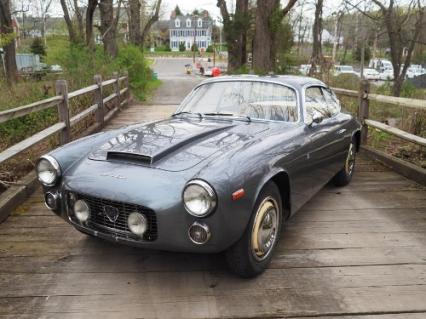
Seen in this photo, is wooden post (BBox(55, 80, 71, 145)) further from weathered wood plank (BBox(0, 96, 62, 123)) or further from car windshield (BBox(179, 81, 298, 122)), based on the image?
car windshield (BBox(179, 81, 298, 122))

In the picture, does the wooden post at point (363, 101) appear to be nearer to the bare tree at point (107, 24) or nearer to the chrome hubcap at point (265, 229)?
the chrome hubcap at point (265, 229)

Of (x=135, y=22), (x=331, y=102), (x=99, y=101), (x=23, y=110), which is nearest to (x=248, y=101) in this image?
(x=331, y=102)

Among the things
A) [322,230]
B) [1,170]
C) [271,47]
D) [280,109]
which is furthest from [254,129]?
[271,47]

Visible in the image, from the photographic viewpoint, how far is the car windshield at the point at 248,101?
4207 millimetres

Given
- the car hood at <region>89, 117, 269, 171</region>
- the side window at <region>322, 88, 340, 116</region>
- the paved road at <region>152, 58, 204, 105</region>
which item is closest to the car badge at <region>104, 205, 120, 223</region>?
the car hood at <region>89, 117, 269, 171</region>

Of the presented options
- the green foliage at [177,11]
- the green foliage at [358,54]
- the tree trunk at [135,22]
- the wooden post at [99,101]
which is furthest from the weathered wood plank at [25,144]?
the green foliage at [177,11]

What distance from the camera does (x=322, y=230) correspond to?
13.6ft

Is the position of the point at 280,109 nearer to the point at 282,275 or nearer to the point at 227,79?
the point at 227,79

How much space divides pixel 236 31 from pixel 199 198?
65.5 ft

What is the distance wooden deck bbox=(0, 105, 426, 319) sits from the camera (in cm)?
283

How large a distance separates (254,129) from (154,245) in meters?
1.51

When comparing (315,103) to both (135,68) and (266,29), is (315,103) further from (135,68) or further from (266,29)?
(135,68)

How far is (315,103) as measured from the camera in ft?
15.0

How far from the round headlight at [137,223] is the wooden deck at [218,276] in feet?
1.53
